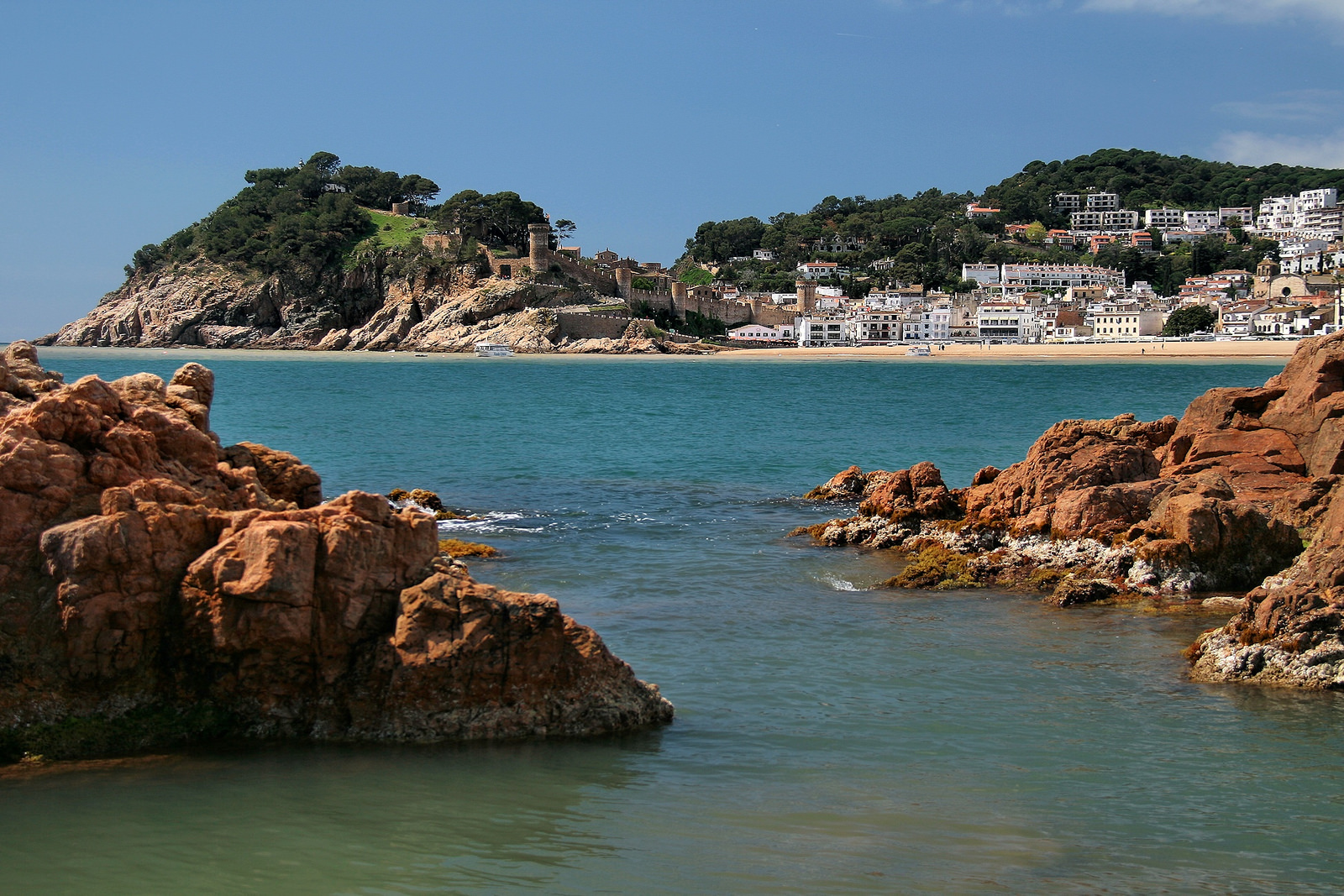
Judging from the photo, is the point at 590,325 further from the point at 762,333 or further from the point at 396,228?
the point at 396,228

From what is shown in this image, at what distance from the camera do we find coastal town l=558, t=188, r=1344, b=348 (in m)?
90.9

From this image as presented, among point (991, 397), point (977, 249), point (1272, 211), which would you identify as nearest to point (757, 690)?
point (991, 397)

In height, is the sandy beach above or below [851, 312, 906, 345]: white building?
below

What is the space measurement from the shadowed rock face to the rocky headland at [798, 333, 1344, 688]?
4.84 meters

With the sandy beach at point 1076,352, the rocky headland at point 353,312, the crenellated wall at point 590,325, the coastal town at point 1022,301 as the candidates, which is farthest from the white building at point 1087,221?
the crenellated wall at point 590,325

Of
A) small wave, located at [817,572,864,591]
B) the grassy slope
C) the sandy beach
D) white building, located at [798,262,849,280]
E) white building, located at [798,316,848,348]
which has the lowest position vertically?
small wave, located at [817,572,864,591]

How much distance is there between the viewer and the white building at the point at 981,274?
126 metres

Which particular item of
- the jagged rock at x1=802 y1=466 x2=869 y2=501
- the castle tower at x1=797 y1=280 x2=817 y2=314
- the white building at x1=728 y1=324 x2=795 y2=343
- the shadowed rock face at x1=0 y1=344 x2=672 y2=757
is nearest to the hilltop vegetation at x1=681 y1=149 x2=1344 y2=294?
the castle tower at x1=797 y1=280 x2=817 y2=314

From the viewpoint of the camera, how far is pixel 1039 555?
39.5 feet

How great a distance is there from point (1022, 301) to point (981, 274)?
23.4m

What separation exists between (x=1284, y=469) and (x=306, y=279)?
99933 mm

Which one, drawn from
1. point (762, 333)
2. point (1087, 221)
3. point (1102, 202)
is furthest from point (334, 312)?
point (1102, 202)

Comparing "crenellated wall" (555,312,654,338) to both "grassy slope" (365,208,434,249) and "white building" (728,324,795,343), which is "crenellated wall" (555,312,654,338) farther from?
"grassy slope" (365,208,434,249)

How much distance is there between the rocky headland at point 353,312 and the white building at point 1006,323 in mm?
26235
